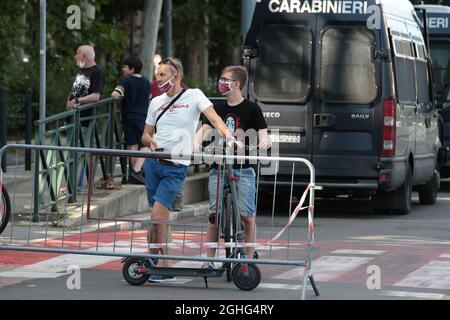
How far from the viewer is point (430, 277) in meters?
11.9

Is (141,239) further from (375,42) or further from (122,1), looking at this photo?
(122,1)

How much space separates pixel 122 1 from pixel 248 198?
36072mm

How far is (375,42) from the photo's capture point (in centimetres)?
1784

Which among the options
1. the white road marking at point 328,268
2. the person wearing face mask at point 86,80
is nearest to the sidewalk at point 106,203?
the person wearing face mask at point 86,80

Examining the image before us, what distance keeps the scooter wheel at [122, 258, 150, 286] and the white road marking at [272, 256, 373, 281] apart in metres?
1.26

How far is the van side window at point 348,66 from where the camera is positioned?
1788 centimetres

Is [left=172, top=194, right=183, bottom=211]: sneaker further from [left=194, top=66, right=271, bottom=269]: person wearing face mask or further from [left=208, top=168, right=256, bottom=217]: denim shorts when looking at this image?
[left=208, top=168, right=256, bottom=217]: denim shorts

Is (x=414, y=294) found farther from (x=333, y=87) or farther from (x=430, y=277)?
(x=333, y=87)

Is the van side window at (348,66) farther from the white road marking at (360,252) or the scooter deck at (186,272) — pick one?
the scooter deck at (186,272)

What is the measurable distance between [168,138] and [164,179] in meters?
0.34

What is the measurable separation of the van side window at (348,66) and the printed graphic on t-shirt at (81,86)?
10.2 ft

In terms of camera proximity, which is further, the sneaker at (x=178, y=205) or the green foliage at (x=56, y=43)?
the green foliage at (x=56, y=43)

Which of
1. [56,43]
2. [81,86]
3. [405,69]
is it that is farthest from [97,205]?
[56,43]
